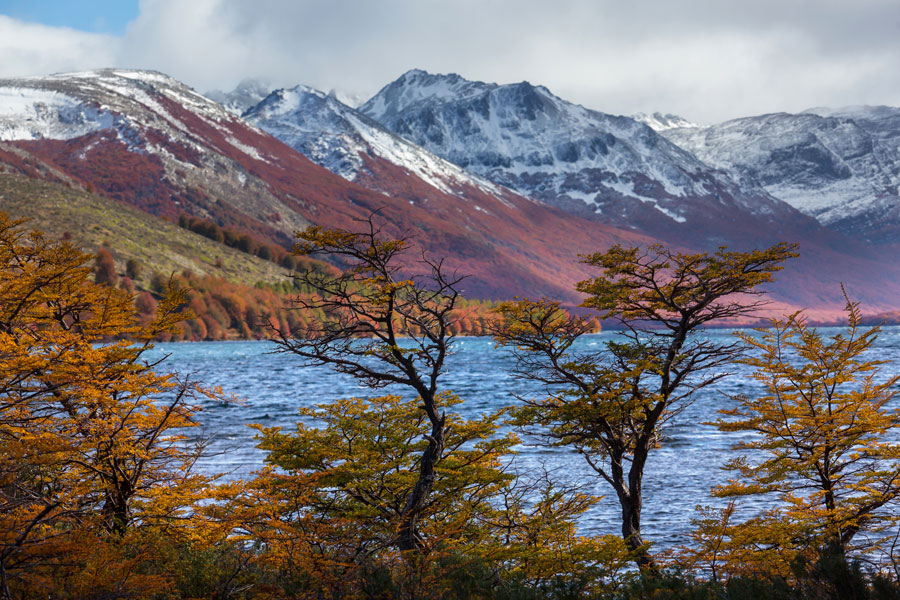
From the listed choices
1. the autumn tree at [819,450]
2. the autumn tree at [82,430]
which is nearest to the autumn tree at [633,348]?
the autumn tree at [819,450]

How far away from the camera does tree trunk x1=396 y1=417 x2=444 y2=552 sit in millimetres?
12609

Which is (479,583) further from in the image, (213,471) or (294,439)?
(213,471)

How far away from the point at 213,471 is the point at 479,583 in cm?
1908

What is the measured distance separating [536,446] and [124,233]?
159 m

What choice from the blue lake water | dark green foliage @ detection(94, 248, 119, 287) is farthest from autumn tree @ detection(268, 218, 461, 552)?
dark green foliage @ detection(94, 248, 119, 287)

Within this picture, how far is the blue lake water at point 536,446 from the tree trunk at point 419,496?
1547 mm

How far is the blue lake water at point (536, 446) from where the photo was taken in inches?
924

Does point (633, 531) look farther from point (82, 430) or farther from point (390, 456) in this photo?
point (82, 430)

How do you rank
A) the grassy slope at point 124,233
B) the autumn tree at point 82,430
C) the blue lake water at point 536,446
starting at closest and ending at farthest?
the autumn tree at point 82,430, the blue lake water at point 536,446, the grassy slope at point 124,233

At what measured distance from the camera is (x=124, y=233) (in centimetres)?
16300

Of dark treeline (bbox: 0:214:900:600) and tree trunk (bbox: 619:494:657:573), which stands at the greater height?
dark treeline (bbox: 0:214:900:600)

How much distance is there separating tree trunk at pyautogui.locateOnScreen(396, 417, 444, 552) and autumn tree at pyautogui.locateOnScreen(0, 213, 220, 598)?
3596mm

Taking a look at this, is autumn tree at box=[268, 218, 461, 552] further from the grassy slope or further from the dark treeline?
the grassy slope

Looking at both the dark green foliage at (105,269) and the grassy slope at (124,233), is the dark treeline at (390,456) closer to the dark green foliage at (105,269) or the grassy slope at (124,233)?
the dark green foliage at (105,269)
